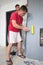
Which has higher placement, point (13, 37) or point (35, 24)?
point (35, 24)

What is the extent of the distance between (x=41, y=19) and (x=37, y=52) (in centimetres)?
51

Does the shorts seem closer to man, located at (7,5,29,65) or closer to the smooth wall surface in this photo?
man, located at (7,5,29,65)

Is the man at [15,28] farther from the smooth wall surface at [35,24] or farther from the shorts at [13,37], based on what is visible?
the smooth wall surface at [35,24]

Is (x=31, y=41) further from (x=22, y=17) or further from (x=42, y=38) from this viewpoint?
(x=22, y=17)

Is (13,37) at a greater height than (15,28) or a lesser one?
lesser

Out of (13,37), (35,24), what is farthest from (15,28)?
(35,24)

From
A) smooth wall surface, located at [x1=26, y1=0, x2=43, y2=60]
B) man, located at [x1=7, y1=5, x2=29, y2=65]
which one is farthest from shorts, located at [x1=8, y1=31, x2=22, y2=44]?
smooth wall surface, located at [x1=26, y1=0, x2=43, y2=60]

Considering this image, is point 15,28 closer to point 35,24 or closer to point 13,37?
point 13,37

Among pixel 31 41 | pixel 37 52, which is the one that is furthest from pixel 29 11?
pixel 37 52

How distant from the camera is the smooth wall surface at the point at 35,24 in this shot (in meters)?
2.21

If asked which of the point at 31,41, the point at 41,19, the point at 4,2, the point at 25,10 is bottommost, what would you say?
the point at 31,41

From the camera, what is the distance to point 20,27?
2160 millimetres

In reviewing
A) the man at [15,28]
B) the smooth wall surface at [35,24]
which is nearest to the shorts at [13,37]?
the man at [15,28]

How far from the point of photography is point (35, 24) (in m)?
2.22
